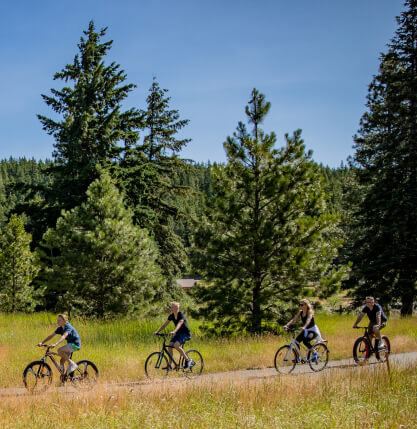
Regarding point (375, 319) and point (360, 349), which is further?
point (360, 349)

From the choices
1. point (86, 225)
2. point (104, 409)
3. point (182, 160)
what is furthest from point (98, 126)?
point (104, 409)

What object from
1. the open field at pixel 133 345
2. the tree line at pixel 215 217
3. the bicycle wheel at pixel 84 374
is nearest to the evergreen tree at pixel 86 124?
the tree line at pixel 215 217

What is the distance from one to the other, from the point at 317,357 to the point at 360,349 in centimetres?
177

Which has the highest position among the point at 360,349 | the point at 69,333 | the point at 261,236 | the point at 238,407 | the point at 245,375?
the point at 261,236

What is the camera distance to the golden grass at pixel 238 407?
5934 mm

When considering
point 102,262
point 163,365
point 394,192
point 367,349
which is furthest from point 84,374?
point 394,192

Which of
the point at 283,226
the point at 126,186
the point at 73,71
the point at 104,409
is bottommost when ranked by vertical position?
the point at 104,409

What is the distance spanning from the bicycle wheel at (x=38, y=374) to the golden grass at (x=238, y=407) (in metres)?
1.67

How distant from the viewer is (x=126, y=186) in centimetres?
2680

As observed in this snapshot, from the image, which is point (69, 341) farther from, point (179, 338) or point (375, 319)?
point (375, 319)

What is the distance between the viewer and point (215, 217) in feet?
52.4

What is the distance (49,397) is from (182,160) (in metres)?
24.9

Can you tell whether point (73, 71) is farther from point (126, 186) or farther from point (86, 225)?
point (86, 225)

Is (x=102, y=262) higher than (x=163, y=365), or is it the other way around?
(x=102, y=262)
